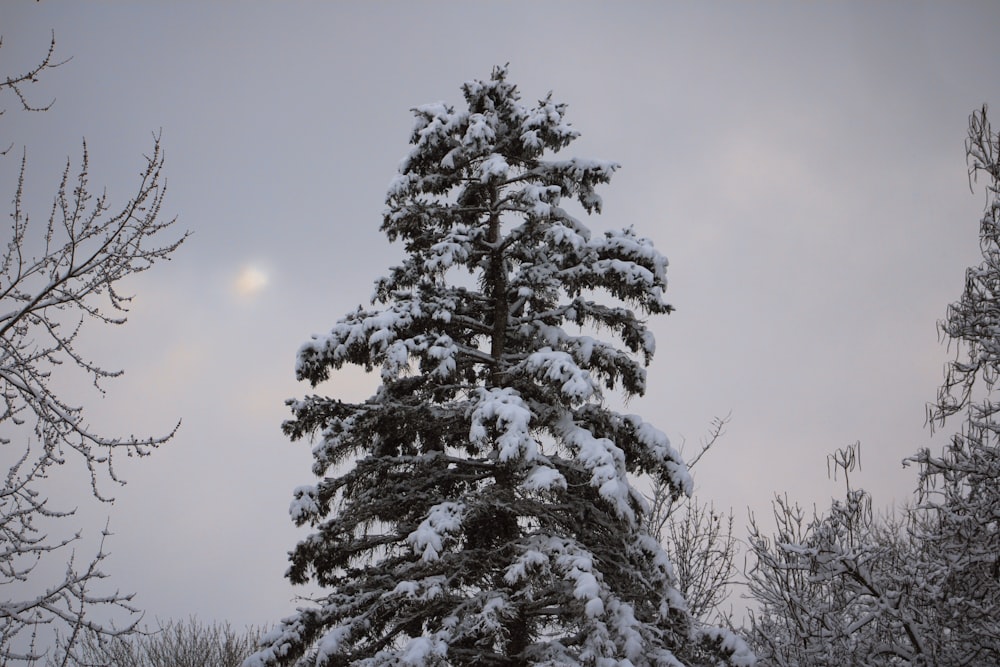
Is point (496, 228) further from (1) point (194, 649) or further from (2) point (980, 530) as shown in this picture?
(1) point (194, 649)

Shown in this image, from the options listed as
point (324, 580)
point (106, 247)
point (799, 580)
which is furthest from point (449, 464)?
point (799, 580)

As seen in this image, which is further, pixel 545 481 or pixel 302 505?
pixel 302 505

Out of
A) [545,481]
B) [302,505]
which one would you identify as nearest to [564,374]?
[545,481]

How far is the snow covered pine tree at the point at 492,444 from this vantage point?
9586 millimetres

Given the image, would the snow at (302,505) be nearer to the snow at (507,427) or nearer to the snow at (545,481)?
the snow at (507,427)

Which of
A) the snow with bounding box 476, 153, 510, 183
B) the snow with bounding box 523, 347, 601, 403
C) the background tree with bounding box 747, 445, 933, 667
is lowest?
the background tree with bounding box 747, 445, 933, 667

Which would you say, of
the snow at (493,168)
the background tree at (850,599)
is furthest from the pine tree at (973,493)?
the snow at (493,168)

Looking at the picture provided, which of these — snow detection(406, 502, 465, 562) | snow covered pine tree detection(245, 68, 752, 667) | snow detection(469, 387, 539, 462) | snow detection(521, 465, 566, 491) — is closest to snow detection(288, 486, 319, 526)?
snow covered pine tree detection(245, 68, 752, 667)

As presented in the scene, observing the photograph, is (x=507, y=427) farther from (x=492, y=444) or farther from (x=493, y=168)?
(x=493, y=168)

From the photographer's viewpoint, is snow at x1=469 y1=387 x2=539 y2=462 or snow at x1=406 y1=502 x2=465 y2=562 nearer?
snow at x1=406 y1=502 x2=465 y2=562

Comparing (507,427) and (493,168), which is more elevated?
(493,168)

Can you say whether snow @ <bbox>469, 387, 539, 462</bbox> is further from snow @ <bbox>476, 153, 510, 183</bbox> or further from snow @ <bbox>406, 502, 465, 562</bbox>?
snow @ <bbox>476, 153, 510, 183</bbox>

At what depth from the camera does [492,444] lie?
1071 centimetres

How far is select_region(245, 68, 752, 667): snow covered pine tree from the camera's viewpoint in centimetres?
959
